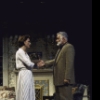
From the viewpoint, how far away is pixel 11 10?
7480 millimetres

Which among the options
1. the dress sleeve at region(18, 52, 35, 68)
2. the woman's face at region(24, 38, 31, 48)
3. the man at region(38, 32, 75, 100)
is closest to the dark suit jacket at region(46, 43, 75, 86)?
the man at region(38, 32, 75, 100)

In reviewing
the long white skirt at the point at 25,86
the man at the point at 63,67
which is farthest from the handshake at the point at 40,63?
the long white skirt at the point at 25,86

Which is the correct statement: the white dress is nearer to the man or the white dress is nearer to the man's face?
the man

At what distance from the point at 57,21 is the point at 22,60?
34.2 inches

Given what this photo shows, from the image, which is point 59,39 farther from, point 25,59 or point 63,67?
point 25,59

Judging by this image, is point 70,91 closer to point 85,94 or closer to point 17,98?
point 85,94

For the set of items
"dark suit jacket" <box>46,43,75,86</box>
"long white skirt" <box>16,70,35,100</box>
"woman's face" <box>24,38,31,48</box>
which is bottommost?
"long white skirt" <box>16,70,35,100</box>

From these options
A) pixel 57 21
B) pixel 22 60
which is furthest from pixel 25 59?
pixel 57 21

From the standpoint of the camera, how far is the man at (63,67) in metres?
7.43

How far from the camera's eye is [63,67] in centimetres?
745

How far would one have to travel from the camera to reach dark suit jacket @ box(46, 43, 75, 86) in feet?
24.3

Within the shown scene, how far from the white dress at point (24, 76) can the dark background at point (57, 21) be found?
41 cm

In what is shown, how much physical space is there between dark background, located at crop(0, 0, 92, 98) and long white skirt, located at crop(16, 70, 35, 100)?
69 centimetres

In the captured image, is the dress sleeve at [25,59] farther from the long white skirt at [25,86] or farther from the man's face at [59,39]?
the man's face at [59,39]
